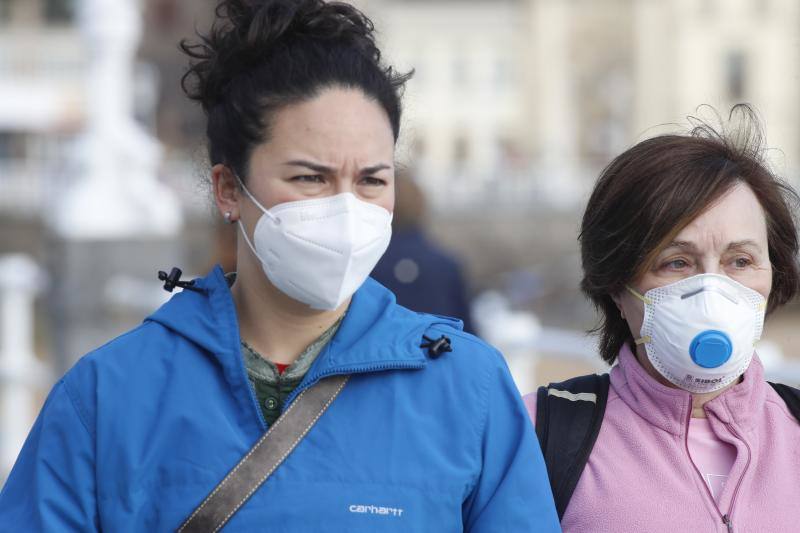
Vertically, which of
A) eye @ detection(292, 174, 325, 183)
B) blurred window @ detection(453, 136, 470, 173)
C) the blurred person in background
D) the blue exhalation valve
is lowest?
blurred window @ detection(453, 136, 470, 173)

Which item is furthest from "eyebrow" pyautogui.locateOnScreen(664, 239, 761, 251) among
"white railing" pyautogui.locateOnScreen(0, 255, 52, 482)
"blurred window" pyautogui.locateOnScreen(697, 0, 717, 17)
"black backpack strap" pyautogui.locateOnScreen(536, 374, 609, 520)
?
"blurred window" pyautogui.locateOnScreen(697, 0, 717, 17)

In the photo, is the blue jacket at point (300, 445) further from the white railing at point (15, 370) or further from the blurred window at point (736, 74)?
the blurred window at point (736, 74)

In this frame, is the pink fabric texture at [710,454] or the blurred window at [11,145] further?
the blurred window at [11,145]

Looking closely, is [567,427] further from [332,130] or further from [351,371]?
[332,130]

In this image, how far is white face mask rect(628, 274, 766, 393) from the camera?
114 inches

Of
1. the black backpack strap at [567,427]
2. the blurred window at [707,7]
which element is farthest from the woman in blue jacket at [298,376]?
the blurred window at [707,7]

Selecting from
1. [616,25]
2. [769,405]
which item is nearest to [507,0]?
[616,25]

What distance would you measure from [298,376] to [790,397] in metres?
1.14

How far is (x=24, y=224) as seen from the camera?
3384 cm

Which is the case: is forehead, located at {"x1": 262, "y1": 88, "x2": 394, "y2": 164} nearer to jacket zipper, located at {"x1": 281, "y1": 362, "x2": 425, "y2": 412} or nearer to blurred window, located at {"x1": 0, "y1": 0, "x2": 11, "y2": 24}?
jacket zipper, located at {"x1": 281, "y1": 362, "x2": 425, "y2": 412}

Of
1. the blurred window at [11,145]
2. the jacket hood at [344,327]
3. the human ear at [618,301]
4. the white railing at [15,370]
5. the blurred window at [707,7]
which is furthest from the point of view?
the blurred window at [707,7]

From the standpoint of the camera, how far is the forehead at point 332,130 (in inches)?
107

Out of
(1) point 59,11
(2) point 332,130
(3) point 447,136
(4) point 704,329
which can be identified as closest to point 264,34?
(2) point 332,130

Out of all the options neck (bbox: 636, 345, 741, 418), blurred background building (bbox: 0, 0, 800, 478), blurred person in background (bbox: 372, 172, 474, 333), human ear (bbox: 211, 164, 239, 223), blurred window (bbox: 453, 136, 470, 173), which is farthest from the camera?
blurred window (bbox: 453, 136, 470, 173)
